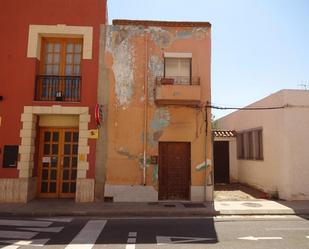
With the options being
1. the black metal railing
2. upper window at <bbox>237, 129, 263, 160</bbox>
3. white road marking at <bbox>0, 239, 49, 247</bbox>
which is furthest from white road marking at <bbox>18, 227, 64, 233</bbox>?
upper window at <bbox>237, 129, 263, 160</bbox>

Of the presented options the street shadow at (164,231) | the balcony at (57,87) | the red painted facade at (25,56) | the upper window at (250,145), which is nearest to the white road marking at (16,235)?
the street shadow at (164,231)

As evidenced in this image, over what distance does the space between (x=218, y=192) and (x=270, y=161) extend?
2.77 m

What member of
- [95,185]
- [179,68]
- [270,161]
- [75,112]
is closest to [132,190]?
[95,185]

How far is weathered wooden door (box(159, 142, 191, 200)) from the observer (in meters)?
12.0

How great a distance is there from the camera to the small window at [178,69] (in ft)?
41.0

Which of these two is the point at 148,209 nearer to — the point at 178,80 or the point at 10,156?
the point at 178,80

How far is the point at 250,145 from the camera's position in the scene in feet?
53.0

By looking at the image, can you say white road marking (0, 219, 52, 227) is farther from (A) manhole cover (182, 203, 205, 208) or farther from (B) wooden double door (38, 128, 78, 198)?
(A) manhole cover (182, 203, 205, 208)

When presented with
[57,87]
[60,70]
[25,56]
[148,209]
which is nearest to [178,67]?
[60,70]

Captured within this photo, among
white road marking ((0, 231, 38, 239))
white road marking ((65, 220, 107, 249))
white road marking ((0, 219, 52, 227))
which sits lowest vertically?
white road marking ((0, 219, 52, 227))

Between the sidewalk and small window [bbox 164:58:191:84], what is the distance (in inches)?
198

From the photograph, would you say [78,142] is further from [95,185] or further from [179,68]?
[179,68]

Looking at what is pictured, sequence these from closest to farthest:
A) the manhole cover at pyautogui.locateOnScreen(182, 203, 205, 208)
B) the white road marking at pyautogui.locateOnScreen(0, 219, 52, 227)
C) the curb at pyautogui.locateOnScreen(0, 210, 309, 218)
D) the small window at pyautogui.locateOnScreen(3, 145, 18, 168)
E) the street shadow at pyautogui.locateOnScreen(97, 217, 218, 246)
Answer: the street shadow at pyautogui.locateOnScreen(97, 217, 218, 246) → the white road marking at pyautogui.locateOnScreen(0, 219, 52, 227) → the curb at pyautogui.locateOnScreen(0, 210, 309, 218) → the manhole cover at pyautogui.locateOnScreen(182, 203, 205, 208) → the small window at pyautogui.locateOnScreen(3, 145, 18, 168)

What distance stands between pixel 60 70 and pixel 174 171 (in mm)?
6341
